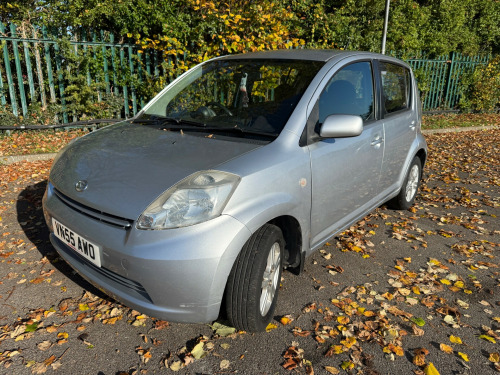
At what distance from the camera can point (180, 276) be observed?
6.57 ft

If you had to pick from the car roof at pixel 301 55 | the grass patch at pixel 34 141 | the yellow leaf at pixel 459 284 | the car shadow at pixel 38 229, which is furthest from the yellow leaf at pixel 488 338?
the grass patch at pixel 34 141

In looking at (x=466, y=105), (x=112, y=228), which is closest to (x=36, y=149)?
(x=112, y=228)

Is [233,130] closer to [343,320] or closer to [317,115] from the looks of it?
[317,115]

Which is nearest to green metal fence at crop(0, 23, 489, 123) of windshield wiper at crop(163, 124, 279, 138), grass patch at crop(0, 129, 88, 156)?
grass patch at crop(0, 129, 88, 156)

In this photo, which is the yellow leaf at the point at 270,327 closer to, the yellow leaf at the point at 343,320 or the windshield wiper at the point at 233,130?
the yellow leaf at the point at 343,320

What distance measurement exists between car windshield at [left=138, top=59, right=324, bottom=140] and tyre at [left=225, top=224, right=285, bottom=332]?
28.6 inches

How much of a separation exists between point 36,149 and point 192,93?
4168 millimetres

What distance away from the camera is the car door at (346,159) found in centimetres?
276

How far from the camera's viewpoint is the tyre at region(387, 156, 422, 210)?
14.7 feet

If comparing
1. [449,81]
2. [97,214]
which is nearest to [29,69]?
[97,214]

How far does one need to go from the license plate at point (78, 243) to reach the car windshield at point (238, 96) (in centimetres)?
112

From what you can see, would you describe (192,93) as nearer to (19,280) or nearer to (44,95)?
A: (19,280)

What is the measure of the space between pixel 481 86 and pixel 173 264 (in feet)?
48.1

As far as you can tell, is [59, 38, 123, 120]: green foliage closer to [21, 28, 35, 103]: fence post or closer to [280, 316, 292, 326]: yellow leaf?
[21, 28, 35, 103]: fence post
